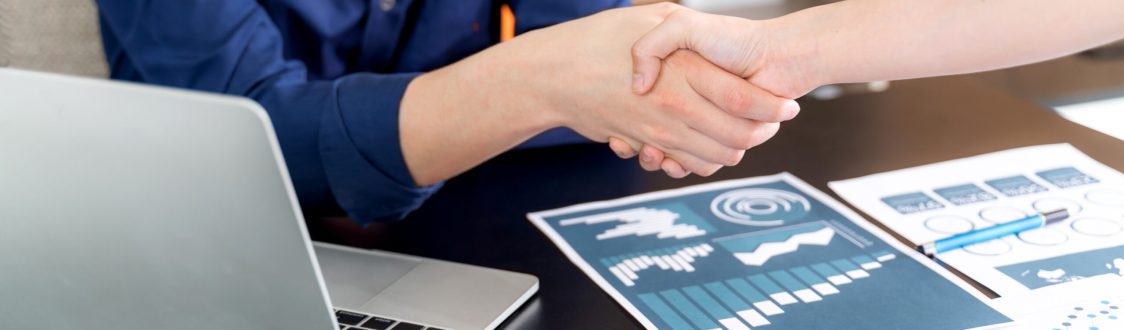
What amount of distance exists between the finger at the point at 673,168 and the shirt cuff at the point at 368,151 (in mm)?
226

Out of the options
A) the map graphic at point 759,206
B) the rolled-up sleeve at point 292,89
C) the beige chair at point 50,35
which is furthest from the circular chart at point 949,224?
the beige chair at point 50,35

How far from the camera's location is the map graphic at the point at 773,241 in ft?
3.16

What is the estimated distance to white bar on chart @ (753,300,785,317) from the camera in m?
0.86

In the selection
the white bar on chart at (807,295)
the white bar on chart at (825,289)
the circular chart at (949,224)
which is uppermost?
the circular chart at (949,224)

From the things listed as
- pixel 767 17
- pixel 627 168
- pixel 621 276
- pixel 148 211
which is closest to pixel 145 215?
pixel 148 211

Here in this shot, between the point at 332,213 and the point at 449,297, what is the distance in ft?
0.85

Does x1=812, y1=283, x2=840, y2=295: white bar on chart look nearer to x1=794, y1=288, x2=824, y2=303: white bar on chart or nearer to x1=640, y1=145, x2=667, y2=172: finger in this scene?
x1=794, y1=288, x2=824, y2=303: white bar on chart

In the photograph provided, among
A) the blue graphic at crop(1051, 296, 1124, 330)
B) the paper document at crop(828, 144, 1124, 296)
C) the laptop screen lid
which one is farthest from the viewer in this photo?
the paper document at crop(828, 144, 1124, 296)

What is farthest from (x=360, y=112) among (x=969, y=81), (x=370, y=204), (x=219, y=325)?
(x=969, y=81)

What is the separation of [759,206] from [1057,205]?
26 cm

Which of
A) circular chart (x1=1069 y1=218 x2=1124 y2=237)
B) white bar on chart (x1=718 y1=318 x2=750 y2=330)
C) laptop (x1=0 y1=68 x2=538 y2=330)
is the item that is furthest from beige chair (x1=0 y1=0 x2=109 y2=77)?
circular chart (x1=1069 y1=218 x2=1124 y2=237)

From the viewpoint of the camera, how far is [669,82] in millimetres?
1028

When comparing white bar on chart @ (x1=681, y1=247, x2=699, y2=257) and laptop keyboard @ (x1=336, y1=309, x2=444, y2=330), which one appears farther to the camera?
white bar on chart @ (x1=681, y1=247, x2=699, y2=257)

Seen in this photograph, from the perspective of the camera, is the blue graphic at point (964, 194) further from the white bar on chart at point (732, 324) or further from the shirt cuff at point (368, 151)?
the shirt cuff at point (368, 151)
